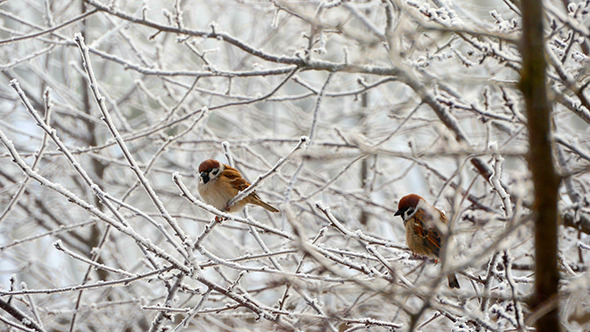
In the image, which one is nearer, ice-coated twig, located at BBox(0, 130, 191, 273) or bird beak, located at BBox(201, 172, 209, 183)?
ice-coated twig, located at BBox(0, 130, 191, 273)

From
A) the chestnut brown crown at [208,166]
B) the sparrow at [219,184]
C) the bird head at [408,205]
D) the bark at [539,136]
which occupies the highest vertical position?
the chestnut brown crown at [208,166]

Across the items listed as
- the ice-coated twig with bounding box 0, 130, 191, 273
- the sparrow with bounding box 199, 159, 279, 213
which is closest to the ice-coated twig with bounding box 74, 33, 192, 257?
the ice-coated twig with bounding box 0, 130, 191, 273

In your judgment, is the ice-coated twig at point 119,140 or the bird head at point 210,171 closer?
the ice-coated twig at point 119,140

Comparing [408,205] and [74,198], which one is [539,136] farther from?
[408,205]

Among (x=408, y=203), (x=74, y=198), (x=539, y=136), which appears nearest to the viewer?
(x=539, y=136)

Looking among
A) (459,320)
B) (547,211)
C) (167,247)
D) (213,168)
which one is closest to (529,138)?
(547,211)

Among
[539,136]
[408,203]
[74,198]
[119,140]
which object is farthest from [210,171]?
[539,136]

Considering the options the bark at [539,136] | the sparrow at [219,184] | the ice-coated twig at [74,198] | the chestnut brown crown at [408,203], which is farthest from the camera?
the sparrow at [219,184]

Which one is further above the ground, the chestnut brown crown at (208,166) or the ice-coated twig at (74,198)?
the chestnut brown crown at (208,166)

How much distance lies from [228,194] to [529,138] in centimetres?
323

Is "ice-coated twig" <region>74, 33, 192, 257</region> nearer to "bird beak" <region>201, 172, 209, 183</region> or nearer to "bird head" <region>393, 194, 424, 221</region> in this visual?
"bird beak" <region>201, 172, 209, 183</region>

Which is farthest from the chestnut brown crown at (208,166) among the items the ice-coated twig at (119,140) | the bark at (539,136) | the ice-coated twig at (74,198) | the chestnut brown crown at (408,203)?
the bark at (539,136)

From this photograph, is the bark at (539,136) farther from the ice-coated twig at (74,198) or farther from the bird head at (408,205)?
the bird head at (408,205)

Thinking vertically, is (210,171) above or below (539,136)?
above
